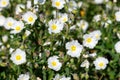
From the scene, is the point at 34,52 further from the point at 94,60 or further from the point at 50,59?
the point at 94,60

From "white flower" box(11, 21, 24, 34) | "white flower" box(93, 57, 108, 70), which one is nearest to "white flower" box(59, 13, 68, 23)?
"white flower" box(11, 21, 24, 34)

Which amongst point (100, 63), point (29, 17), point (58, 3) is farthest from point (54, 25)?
point (100, 63)

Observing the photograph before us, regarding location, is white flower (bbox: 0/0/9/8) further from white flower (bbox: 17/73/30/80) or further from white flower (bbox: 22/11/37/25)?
white flower (bbox: 17/73/30/80)

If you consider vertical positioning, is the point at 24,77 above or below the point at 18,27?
below

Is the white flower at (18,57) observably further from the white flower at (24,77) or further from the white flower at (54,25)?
the white flower at (54,25)

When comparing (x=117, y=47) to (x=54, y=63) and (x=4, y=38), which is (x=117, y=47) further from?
(x=4, y=38)

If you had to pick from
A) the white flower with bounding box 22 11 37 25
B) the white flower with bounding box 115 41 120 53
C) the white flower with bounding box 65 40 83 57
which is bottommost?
the white flower with bounding box 65 40 83 57
